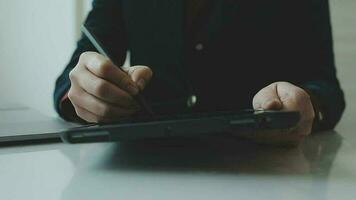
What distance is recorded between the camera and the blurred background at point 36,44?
1.43m

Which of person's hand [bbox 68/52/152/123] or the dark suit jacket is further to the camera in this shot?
the dark suit jacket

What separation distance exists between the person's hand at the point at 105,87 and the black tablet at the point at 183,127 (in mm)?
103

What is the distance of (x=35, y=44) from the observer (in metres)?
→ 1.51

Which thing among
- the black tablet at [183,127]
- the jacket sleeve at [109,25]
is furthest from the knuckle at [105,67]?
the jacket sleeve at [109,25]

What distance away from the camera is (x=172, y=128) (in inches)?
14.9

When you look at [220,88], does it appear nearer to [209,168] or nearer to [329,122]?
[329,122]

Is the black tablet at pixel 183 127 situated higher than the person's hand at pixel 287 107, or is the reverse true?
the black tablet at pixel 183 127

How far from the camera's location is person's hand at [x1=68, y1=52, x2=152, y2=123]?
48 cm

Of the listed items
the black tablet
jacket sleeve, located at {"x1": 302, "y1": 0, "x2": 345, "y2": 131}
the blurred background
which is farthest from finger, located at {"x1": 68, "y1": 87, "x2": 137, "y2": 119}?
the blurred background

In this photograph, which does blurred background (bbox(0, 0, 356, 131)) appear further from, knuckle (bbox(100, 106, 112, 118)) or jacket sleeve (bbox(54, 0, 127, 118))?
knuckle (bbox(100, 106, 112, 118))

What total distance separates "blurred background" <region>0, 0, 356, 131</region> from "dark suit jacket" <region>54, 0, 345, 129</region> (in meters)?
0.51

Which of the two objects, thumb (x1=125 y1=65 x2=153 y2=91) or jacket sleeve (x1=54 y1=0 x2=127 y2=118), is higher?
thumb (x1=125 y1=65 x2=153 y2=91)

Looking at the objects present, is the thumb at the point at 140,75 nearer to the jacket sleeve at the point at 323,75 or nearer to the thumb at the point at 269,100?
the thumb at the point at 269,100

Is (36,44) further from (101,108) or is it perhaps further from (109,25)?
(101,108)
